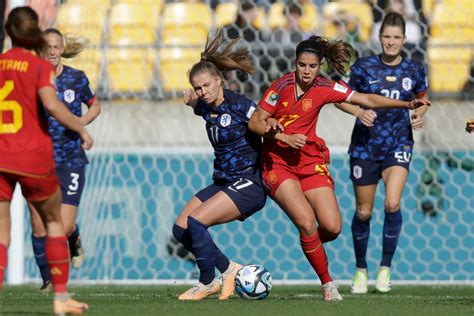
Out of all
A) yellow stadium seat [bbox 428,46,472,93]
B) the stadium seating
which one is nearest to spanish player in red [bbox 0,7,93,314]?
the stadium seating

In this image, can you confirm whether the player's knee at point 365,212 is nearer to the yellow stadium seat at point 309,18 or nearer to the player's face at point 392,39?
the player's face at point 392,39

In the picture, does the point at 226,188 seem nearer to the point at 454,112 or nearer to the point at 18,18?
the point at 18,18

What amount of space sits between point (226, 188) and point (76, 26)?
3808mm

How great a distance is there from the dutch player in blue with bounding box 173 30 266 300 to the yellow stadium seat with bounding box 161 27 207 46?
13.0 ft

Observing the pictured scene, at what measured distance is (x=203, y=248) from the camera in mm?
7570

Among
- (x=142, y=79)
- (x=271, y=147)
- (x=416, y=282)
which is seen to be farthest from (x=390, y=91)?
(x=142, y=79)

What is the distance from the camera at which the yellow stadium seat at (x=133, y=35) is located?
1178 centimetres

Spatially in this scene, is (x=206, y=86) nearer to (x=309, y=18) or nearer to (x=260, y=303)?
(x=260, y=303)

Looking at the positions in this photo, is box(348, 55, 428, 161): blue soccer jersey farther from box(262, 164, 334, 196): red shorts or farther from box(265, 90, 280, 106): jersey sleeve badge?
box(265, 90, 280, 106): jersey sleeve badge

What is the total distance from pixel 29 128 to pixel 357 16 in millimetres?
6127

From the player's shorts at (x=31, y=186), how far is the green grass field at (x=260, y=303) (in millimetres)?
910

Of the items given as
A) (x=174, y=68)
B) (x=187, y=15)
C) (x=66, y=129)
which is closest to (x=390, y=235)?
(x=66, y=129)

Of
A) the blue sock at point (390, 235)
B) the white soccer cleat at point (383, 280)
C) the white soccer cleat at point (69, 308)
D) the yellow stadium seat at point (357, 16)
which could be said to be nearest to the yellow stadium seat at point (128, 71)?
the yellow stadium seat at point (357, 16)

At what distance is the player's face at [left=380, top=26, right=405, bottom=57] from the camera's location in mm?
8688
